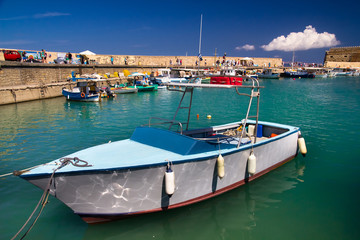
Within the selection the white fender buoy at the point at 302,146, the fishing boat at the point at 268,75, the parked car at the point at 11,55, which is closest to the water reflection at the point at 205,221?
the white fender buoy at the point at 302,146

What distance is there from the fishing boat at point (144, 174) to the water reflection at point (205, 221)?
1.05ft

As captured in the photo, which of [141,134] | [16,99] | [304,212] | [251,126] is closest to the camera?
[304,212]

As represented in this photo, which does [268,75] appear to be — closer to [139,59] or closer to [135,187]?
[139,59]

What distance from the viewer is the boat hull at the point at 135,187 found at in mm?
4777

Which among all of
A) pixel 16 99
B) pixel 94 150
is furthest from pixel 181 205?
pixel 16 99

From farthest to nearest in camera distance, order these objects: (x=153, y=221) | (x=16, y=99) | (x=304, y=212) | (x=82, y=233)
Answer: (x=16, y=99), (x=304, y=212), (x=153, y=221), (x=82, y=233)

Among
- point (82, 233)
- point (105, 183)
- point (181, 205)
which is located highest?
point (105, 183)

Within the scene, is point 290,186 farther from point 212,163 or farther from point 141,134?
point 141,134

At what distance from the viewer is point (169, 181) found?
5.06 metres

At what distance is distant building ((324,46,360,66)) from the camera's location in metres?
90.1

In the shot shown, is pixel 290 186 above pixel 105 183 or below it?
below

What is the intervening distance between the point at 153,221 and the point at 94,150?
2.38 meters

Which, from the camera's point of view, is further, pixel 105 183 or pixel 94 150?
pixel 94 150

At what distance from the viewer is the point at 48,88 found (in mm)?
26203
